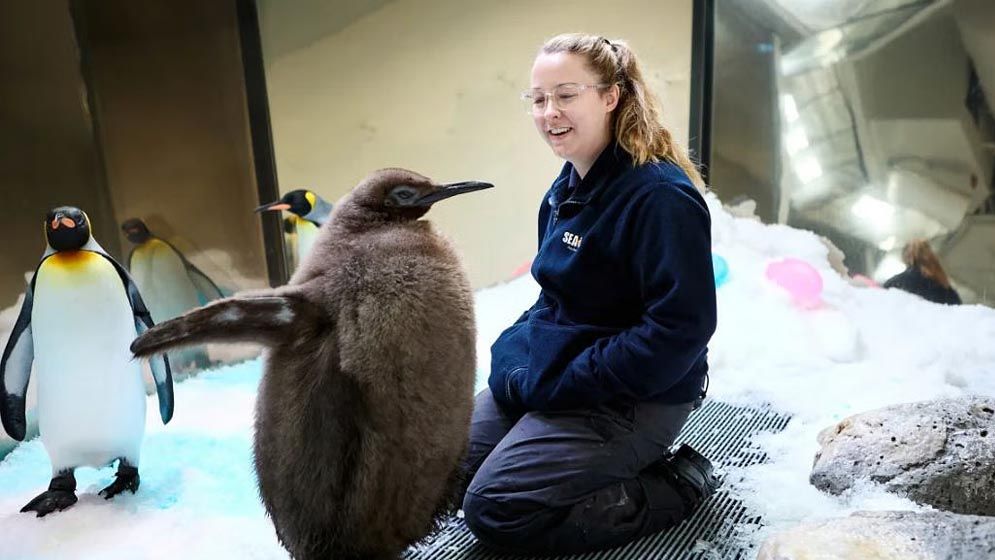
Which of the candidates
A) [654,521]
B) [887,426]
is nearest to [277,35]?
[654,521]

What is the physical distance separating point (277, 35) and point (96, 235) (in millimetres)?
889

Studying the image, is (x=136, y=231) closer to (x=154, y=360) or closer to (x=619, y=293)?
(x=154, y=360)

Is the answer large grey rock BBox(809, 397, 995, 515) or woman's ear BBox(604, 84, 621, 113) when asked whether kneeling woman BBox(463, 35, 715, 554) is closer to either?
woman's ear BBox(604, 84, 621, 113)

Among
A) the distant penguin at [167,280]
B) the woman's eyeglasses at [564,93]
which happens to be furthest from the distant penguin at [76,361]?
the woman's eyeglasses at [564,93]

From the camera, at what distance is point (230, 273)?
2529 millimetres

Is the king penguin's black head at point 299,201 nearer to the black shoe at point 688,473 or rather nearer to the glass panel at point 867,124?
the black shoe at point 688,473

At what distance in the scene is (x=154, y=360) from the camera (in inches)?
68.0

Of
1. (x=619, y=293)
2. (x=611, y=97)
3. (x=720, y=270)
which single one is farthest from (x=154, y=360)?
(x=720, y=270)

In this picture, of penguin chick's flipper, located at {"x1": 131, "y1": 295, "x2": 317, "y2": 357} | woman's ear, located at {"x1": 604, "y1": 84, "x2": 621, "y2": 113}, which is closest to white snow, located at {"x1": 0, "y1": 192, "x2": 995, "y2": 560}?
penguin chick's flipper, located at {"x1": 131, "y1": 295, "x2": 317, "y2": 357}

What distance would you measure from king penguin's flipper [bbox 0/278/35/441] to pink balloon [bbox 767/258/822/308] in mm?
2509

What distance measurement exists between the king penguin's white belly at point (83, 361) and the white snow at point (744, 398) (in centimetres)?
13

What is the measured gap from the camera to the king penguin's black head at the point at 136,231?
2207mm

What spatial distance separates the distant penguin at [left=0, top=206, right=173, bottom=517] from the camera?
1555 millimetres

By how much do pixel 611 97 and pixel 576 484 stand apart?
779 mm
